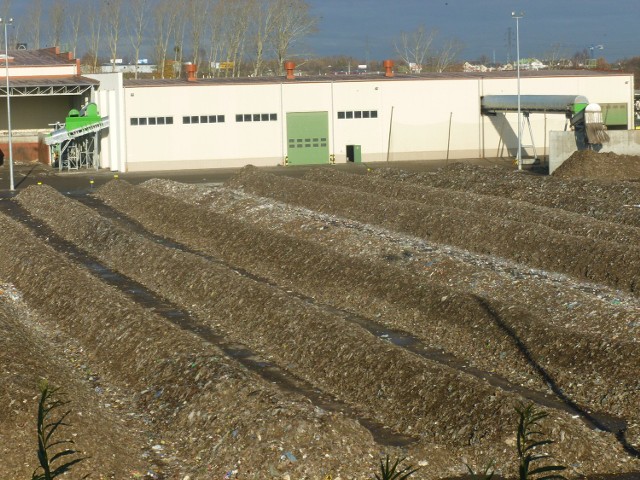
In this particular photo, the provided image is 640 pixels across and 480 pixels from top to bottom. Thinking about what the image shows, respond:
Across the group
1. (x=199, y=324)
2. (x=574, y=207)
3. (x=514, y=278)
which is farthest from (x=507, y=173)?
(x=199, y=324)

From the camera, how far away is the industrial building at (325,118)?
183ft

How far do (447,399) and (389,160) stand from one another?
4327cm

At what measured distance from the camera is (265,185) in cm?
4300

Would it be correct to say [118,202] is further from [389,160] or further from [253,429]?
[253,429]

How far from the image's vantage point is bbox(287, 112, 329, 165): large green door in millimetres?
57094

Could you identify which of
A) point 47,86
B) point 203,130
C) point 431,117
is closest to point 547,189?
point 431,117

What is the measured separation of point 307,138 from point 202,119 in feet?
18.8

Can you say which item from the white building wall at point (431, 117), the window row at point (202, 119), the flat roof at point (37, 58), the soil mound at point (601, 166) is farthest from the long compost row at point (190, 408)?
the flat roof at point (37, 58)

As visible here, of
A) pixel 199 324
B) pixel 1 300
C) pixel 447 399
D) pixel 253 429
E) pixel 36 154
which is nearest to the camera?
pixel 253 429

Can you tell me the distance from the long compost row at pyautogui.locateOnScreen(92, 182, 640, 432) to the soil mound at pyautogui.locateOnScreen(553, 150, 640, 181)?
19.2 metres

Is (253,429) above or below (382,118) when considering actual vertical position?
below

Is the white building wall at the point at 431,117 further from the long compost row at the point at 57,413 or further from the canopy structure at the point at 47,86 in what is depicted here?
the long compost row at the point at 57,413

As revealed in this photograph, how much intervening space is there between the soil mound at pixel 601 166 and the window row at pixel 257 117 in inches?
673

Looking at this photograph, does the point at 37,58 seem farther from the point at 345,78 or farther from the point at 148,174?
the point at 345,78
